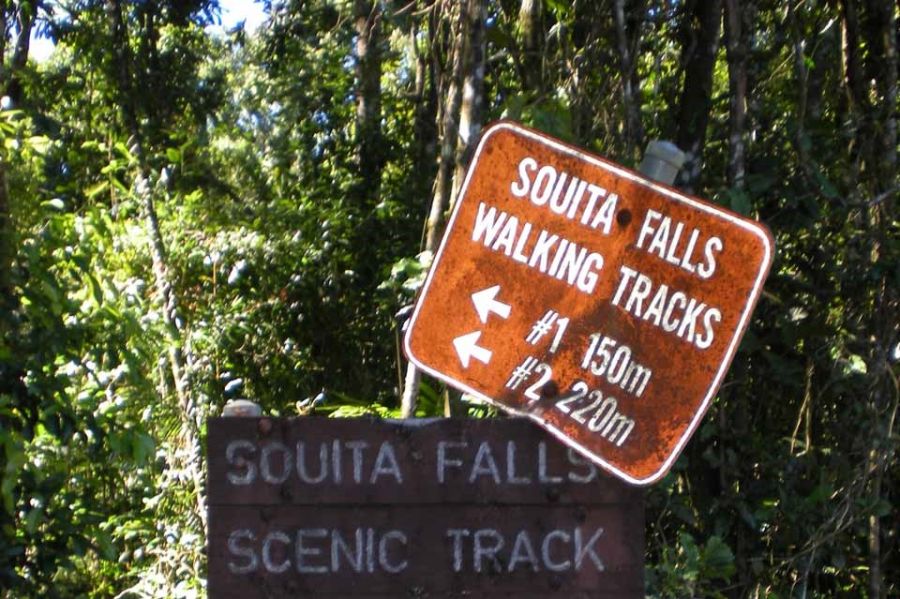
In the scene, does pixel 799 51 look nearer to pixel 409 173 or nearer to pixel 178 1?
pixel 409 173

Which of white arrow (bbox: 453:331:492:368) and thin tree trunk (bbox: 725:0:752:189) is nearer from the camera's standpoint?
white arrow (bbox: 453:331:492:368)

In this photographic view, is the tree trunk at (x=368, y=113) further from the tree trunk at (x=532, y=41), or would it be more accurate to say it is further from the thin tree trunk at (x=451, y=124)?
the thin tree trunk at (x=451, y=124)

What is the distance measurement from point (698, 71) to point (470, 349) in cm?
358

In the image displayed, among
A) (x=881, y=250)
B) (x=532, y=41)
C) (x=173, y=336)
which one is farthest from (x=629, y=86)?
(x=173, y=336)

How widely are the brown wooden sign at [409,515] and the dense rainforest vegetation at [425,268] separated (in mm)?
1613

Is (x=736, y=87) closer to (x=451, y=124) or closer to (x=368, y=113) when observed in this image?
(x=451, y=124)

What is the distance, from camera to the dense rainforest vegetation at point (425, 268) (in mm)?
4074

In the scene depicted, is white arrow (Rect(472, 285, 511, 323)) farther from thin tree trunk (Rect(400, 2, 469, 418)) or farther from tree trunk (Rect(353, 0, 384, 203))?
tree trunk (Rect(353, 0, 384, 203))

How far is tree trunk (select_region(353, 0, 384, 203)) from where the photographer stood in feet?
26.6

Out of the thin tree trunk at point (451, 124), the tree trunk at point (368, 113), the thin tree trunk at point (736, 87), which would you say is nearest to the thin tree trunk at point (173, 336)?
the thin tree trunk at point (451, 124)

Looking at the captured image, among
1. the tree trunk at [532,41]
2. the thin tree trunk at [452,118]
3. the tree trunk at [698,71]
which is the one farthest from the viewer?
the tree trunk at [532,41]

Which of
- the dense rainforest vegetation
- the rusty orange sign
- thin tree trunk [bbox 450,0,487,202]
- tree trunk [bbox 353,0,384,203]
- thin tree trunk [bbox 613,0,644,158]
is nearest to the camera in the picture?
the rusty orange sign

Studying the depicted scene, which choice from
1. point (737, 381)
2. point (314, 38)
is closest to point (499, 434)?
point (737, 381)

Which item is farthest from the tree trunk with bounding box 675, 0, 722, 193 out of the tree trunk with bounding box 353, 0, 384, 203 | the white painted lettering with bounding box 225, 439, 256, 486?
the white painted lettering with bounding box 225, 439, 256, 486
